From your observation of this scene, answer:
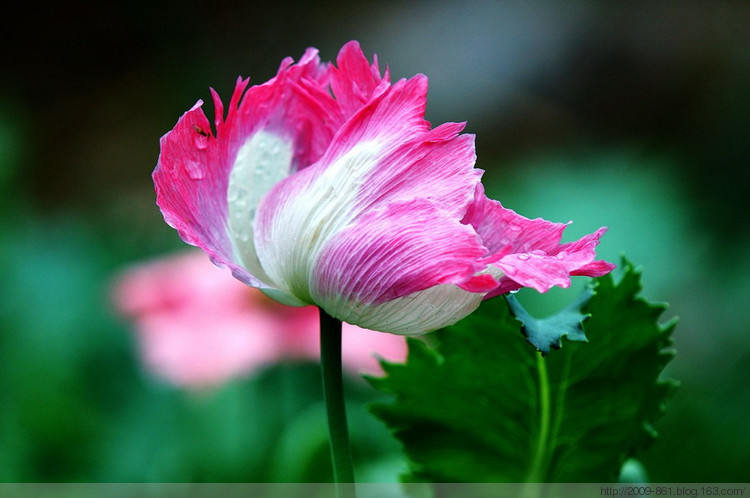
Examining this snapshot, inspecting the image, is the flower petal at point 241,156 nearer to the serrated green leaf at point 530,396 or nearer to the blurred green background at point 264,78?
the serrated green leaf at point 530,396

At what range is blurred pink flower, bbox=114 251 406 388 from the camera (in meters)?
0.72

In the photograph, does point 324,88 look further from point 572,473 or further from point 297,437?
point 297,437

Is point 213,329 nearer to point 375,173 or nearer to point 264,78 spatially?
point 375,173

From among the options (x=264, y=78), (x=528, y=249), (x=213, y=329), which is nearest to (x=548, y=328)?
(x=528, y=249)

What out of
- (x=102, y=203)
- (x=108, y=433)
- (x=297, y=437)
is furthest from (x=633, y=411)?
(x=102, y=203)

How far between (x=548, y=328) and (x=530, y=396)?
0.23ft

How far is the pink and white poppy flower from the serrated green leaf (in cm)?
8

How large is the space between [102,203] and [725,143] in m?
1.15

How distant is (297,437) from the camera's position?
0.63 meters

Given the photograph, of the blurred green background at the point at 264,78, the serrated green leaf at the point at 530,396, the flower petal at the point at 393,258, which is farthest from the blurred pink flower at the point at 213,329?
the flower petal at the point at 393,258

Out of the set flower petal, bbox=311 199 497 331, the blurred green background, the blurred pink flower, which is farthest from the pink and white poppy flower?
the blurred pink flower

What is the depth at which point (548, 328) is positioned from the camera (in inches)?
10.1

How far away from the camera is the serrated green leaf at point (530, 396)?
311 mm

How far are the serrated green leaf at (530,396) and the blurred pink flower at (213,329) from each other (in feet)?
1.27
